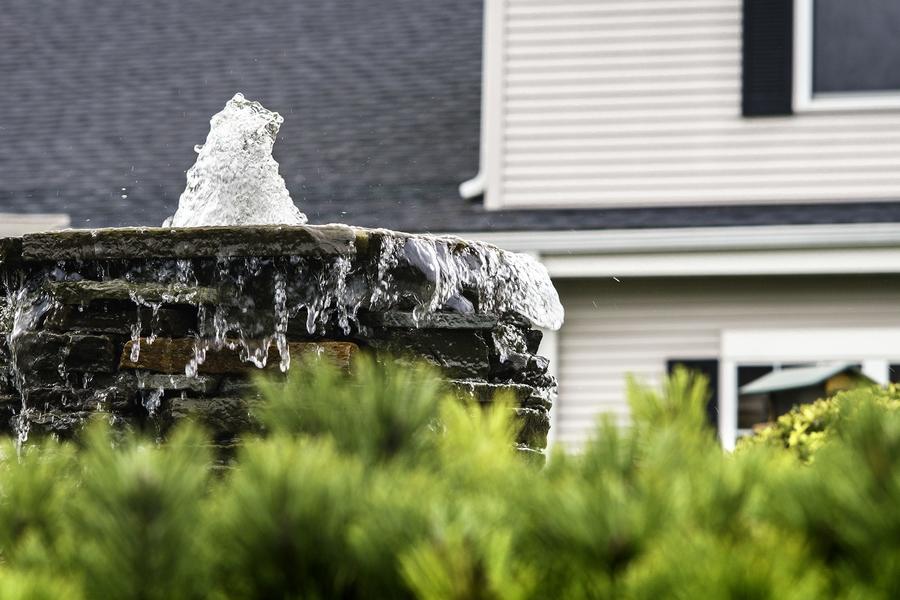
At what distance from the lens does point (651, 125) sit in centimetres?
897

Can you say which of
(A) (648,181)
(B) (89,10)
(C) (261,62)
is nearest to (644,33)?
(A) (648,181)

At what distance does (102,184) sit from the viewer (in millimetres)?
10203

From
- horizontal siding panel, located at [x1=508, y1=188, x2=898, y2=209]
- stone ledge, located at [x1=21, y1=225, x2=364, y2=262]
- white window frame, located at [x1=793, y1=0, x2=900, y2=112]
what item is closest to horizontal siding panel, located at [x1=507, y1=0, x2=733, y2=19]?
white window frame, located at [x1=793, y1=0, x2=900, y2=112]

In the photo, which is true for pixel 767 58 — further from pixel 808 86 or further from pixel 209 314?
pixel 209 314

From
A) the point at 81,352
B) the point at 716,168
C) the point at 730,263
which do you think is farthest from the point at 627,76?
the point at 81,352

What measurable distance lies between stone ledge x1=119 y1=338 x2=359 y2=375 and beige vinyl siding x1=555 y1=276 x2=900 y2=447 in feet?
19.3

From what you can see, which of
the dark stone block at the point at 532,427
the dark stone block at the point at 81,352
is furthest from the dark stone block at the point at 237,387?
the dark stone block at the point at 532,427

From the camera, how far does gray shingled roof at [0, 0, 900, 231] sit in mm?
9289

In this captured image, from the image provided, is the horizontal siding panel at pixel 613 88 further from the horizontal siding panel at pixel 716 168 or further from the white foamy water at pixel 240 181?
the white foamy water at pixel 240 181

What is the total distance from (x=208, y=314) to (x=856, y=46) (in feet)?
22.4

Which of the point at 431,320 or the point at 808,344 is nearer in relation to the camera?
the point at 431,320

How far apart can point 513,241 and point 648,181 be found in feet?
3.34

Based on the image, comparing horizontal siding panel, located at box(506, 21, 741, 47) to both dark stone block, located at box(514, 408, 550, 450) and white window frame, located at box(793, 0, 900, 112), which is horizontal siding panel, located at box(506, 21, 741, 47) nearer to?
white window frame, located at box(793, 0, 900, 112)

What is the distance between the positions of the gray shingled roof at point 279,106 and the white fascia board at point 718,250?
0.13m
